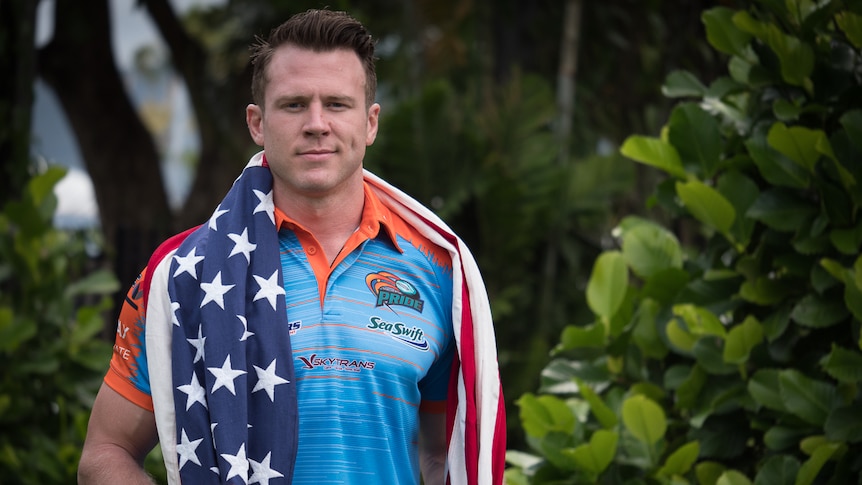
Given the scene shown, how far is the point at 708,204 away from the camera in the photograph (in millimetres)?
3418

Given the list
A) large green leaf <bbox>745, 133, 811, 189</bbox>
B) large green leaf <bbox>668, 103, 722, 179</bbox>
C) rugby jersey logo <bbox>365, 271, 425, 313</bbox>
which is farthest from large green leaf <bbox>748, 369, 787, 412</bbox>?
rugby jersey logo <bbox>365, 271, 425, 313</bbox>

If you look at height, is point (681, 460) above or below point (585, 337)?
below

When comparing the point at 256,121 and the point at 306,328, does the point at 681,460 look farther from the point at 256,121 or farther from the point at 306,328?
the point at 256,121

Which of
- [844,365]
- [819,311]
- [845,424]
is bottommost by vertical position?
[845,424]

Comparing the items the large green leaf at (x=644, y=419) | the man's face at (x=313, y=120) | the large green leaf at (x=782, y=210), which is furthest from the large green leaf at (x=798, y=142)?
the man's face at (x=313, y=120)

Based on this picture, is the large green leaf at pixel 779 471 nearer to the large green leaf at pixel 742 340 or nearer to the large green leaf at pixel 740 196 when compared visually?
the large green leaf at pixel 742 340

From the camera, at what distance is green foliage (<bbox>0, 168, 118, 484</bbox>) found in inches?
204

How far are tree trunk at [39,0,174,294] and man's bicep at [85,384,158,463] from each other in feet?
28.4

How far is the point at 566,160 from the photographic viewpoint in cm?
770

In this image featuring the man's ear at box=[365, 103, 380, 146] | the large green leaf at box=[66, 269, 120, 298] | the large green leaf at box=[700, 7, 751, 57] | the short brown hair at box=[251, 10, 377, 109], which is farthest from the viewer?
the large green leaf at box=[66, 269, 120, 298]

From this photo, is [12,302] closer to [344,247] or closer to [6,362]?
[6,362]

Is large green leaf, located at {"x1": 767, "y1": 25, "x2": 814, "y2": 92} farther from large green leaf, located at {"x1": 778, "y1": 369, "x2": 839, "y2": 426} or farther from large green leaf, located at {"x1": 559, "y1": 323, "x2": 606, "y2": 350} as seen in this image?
large green leaf, located at {"x1": 559, "y1": 323, "x2": 606, "y2": 350}

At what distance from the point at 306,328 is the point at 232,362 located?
181 millimetres

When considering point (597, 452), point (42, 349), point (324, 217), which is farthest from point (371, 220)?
point (42, 349)
